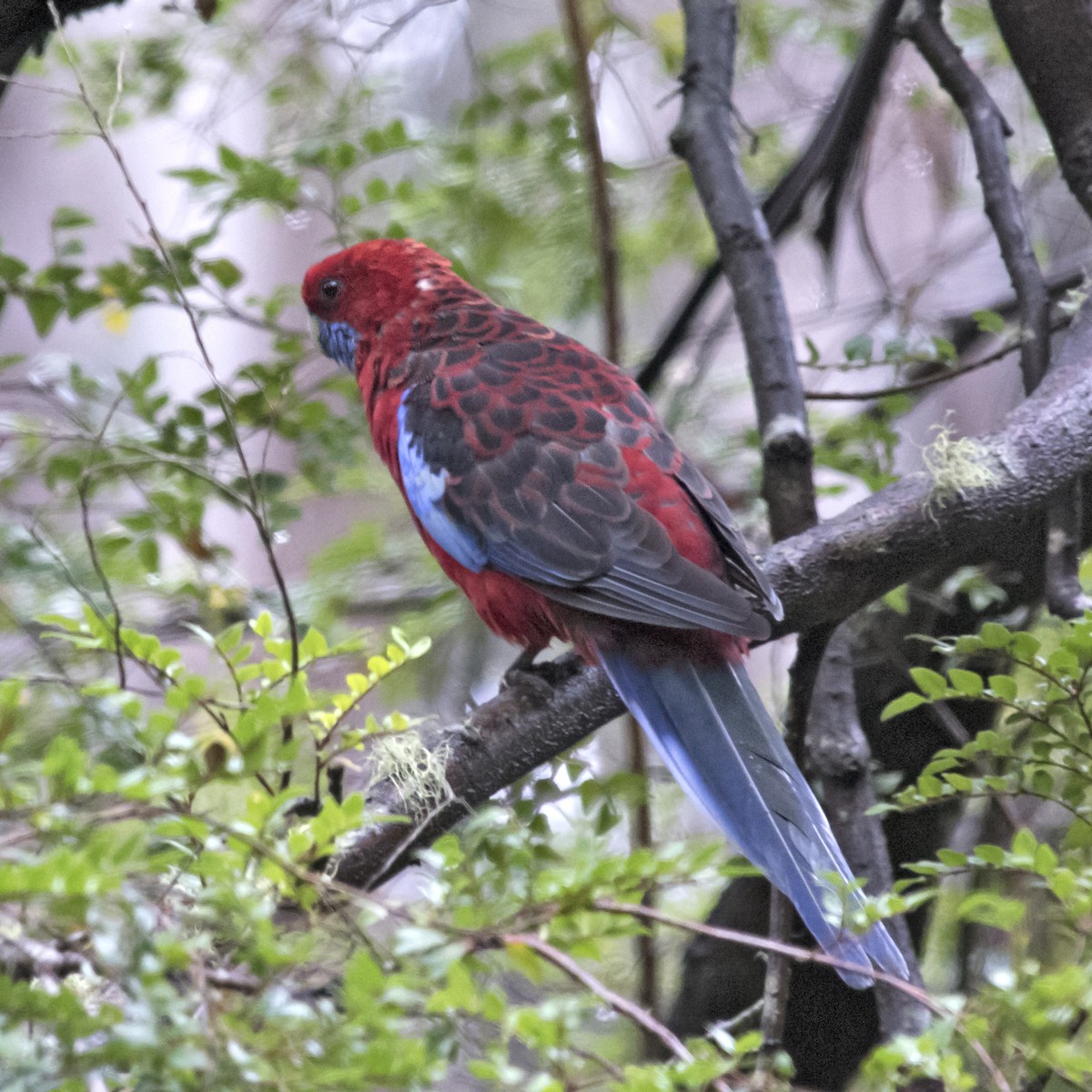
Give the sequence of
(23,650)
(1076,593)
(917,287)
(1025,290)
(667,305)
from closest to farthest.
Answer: (1076,593), (1025,290), (917,287), (23,650), (667,305)

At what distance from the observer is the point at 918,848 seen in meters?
2.10

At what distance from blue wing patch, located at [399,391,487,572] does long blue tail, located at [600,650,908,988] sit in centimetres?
30

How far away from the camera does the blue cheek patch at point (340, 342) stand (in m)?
2.14

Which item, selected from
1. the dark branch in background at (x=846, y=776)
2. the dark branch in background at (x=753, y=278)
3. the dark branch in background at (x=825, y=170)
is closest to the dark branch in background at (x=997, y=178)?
the dark branch in background at (x=825, y=170)

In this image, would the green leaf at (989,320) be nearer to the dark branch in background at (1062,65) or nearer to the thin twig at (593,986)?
the dark branch in background at (1062,65)

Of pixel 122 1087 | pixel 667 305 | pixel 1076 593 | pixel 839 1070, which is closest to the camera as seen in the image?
pixel 122 1087

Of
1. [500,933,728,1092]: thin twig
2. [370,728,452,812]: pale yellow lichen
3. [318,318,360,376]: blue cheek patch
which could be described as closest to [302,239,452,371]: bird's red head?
[318,318,360,376]: blue cheek patch

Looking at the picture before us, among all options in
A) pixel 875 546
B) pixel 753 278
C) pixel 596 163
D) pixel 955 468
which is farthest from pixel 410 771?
pixel 596 163

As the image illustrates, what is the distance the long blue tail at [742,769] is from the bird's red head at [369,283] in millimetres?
848

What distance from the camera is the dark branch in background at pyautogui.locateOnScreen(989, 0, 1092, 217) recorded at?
71.2 inches

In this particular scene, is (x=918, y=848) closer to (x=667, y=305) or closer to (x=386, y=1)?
(x=386, y=1)

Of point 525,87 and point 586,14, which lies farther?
point 586,14

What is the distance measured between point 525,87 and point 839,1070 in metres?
2.04

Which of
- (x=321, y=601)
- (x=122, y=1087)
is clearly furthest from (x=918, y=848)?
(x=122, y=1087)
